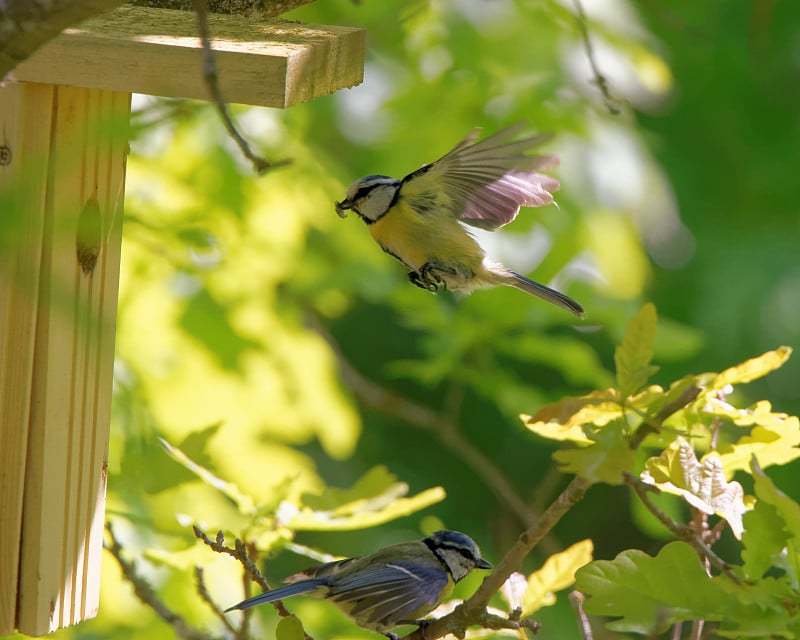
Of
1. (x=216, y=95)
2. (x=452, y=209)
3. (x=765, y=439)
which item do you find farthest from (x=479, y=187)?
(x=216, y=95)

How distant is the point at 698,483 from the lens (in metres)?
1.06

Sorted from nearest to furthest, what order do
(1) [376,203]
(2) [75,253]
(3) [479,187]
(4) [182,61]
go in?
(4) [182,61], (2) [75,253], (3) [479,187], (1) [376,203]

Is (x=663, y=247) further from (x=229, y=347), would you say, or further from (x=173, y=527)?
(x=173, y=527)

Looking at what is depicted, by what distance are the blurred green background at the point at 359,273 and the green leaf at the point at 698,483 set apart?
0.55 m

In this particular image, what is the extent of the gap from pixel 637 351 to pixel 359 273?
1257 millimetres

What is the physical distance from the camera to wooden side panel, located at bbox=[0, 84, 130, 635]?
4.14ft

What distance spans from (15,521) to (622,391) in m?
0.77

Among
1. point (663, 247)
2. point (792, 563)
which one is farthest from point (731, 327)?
point (792, 563)

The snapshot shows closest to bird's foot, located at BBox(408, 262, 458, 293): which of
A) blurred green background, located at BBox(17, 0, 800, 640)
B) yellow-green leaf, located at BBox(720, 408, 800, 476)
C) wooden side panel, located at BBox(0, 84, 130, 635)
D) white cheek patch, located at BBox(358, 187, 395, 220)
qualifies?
white cheek patch, located at BBox(358, 187, 395, 220)

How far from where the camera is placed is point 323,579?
1.50 metres

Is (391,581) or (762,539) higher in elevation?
(762,539)

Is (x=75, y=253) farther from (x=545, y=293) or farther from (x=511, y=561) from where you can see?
(x=545, y=293)

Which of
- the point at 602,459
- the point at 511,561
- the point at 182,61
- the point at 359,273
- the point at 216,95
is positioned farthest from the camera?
the point at 359,273

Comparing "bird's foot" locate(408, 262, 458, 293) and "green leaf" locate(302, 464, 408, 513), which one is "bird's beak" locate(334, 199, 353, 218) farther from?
"green leaf" locate(302, 464, 408, 513)
